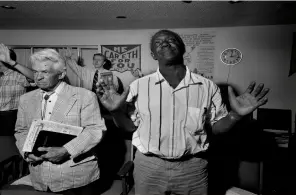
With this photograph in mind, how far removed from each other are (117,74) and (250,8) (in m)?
3.28

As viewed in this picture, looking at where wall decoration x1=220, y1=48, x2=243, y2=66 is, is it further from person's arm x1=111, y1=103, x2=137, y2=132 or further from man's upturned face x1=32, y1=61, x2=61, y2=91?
man's upturned face x1=32, y1=61, x2=61, y2=91

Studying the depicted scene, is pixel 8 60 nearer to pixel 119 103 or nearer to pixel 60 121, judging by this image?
pixel 60 121

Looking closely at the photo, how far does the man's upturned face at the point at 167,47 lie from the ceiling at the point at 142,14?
93.1 inches

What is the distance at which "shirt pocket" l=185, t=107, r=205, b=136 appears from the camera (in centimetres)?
133

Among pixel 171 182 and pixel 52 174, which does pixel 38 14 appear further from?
pixel 171 182

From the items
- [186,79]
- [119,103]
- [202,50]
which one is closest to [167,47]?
[186,79]

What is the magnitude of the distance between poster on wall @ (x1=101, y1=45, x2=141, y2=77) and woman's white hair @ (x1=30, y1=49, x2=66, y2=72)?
4.23 meters

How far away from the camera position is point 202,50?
18.4 feet

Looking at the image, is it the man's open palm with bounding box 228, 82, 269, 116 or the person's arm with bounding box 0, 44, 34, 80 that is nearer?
the man's open palm with bounding box 228, 82, 269, 116

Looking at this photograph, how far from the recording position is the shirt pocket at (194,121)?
52.4 inches

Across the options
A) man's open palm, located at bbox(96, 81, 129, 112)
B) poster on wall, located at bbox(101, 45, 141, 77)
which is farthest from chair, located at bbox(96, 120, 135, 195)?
poster on wall, located at bbox(101, 45, 141, 77)

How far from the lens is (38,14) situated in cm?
437

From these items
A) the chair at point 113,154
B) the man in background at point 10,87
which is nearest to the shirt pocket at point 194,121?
the chair at point 113,154

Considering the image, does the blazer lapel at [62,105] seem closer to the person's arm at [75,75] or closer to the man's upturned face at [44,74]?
the man's upturned face at [44,74]
